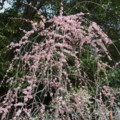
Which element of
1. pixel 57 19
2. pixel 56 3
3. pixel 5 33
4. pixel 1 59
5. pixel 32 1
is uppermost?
pixel 32 1

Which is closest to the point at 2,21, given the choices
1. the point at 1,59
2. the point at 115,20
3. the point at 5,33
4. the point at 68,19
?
the point at 5,33

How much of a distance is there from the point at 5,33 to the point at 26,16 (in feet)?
2.40

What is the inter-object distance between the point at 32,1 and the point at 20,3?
33cm

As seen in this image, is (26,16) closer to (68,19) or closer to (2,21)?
(2,21)

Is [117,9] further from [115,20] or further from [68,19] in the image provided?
[68,19]

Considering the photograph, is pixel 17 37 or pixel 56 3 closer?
pixel 56 3

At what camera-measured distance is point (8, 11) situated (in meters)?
5.99

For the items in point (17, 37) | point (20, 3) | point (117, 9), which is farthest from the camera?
point (20, 3)

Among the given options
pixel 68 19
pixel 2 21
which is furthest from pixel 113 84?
pixel 68 19

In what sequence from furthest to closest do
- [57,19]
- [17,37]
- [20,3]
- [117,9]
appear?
[20,3] → [17,37] → [117,9] → [57,19]

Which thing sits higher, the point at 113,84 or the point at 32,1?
the point at 32,1

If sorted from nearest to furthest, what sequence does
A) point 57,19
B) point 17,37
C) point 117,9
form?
1. point 57,19
2. point 117,9
3. point 17,37

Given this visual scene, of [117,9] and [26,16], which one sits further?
[26,16]

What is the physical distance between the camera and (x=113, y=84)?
5074 millimetres
